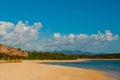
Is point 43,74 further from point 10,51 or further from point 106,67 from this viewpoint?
point 10,51

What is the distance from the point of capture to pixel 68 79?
2280 cm

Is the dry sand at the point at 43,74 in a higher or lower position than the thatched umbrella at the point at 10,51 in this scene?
lower

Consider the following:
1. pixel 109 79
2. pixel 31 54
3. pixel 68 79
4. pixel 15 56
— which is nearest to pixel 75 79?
pixel 68 79

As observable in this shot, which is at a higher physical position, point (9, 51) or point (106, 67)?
point (9, 51)

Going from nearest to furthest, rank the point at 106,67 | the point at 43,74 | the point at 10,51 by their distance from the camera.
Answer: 1. the point at 43,74
2. the point at 106,67
3. the point at 10,51

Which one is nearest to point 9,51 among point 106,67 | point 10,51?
point 10,51

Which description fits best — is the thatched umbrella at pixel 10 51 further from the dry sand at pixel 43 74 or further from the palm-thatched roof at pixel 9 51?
the dry sand at pixel 43 74

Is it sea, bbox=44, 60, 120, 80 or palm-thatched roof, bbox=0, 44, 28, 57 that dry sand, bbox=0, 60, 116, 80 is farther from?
palm-thatched roof, bbox=0, 44, 28, 57

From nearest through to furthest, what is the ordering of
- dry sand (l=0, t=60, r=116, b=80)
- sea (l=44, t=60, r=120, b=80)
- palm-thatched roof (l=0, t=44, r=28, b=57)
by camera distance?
1. dry sand (l=0, t=60, r=116, b=80)
2. sea (l=44, t=60, r=120, b=80)
3. palm-thatched roof (l=0, t=44, r=28, b=57)

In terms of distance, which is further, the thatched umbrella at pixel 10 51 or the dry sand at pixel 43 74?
the thatched umbrella at pixel 10 51

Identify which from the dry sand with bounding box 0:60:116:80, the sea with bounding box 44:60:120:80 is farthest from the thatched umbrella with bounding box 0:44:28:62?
the dry sand with bounding box 0:60:116:80

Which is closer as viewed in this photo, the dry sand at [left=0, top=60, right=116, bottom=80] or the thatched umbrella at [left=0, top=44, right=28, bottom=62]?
the dry sand at [left=0, top=60, right=116, bottom=80]

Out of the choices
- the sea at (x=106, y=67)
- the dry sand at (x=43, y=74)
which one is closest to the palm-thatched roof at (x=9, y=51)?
the sea at (x=106, y=67)

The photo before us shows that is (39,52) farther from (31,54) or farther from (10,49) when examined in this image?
(10,49)
